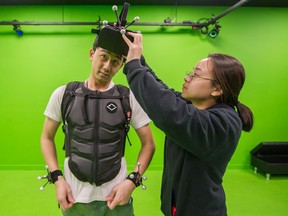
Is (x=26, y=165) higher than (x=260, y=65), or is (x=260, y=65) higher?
(x=260, y=65)

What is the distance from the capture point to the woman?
677mm

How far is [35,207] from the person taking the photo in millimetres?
2369

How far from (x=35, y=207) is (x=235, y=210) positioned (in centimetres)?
205

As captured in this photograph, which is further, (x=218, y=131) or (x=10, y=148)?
(x=10, y=148)

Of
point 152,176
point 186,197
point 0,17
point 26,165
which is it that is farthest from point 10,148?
point 186,197

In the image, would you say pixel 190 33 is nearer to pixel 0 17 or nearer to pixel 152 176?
pixel 152 176

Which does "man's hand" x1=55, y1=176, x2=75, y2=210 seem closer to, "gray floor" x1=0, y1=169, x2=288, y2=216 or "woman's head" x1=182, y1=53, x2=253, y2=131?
"woman's head" x1=182, y1=53, x2=253, y2=131

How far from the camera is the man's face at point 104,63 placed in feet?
3.41

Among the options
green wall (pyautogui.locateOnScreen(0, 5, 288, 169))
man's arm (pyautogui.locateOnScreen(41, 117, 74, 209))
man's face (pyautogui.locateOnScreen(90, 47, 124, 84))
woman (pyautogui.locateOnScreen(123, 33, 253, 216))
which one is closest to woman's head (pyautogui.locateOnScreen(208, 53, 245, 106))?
woman (pyautogui.locateOnScreen(123, 33, 253, 216))

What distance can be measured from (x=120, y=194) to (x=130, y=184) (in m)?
0.07

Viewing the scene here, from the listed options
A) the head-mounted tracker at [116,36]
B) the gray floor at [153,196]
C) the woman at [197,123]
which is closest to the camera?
the woman at [197,123]

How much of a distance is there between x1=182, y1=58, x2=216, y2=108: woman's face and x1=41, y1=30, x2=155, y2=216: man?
34 centimetres

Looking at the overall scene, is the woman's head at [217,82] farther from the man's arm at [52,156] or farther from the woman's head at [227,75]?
the man's arm at [52,156]

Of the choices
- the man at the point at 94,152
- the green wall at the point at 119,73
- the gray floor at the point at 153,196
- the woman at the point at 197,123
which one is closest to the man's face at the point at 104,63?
the man at the point at 94,152
